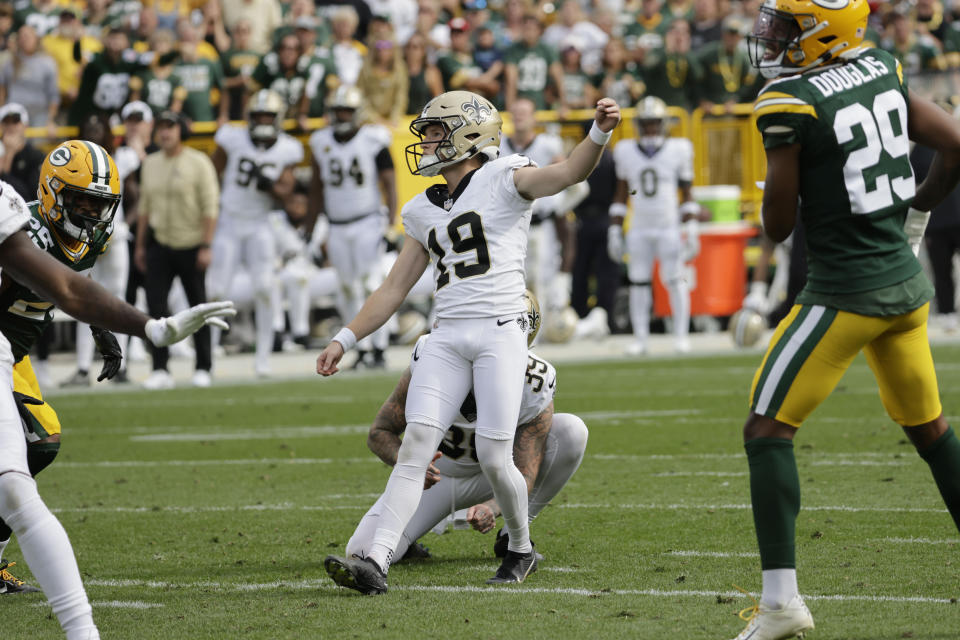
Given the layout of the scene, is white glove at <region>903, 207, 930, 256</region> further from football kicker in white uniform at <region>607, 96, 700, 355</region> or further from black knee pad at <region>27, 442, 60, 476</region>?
football kicker in white uniform at <region>607, 96, 700, 355</region>

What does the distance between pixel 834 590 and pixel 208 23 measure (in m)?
12.9

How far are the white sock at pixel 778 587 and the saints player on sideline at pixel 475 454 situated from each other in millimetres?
1347

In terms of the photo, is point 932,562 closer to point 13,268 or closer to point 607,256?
point 13,268

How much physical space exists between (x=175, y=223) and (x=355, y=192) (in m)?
1.47

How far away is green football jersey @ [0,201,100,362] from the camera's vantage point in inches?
186

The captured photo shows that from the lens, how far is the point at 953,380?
10.2 metres

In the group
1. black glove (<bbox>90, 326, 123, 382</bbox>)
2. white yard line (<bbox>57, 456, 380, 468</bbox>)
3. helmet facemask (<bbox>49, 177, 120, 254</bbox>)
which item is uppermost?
helmet facemask (<bbox>49, 177, 120, 254</bbox>)

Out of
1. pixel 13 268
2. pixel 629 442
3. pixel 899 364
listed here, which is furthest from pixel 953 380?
pixel 13 268

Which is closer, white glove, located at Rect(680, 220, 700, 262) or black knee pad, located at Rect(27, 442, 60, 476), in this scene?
black knee pad, located at Rect(27, 442, 60, 476)

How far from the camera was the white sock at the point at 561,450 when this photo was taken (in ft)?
17.4

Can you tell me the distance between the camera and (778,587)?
12.9 ft

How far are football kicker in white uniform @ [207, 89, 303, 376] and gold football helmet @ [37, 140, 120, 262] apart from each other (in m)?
7.46

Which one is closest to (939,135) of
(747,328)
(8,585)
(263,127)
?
(8,585)

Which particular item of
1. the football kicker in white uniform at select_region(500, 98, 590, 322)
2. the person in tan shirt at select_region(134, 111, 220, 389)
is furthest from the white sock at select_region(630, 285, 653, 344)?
the person in tan shirt at select_region(134, 111, 220, 389)
